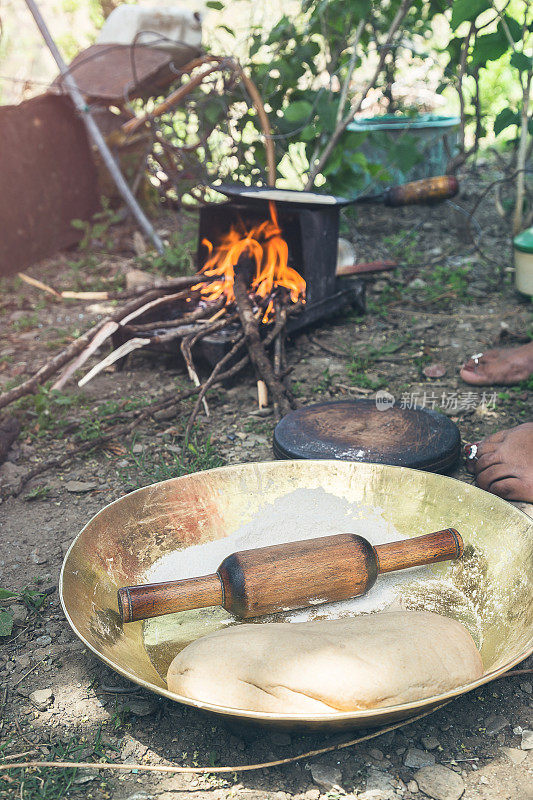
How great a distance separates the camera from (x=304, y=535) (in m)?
1.93

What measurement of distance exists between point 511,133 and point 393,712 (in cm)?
829

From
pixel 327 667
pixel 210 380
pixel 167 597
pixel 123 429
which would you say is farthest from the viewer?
pixel 210 380

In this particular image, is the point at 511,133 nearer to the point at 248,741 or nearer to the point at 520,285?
the point at 520,285

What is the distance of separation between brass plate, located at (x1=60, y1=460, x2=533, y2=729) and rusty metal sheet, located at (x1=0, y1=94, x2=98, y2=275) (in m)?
4.37

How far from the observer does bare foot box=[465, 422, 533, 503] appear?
7.49ft

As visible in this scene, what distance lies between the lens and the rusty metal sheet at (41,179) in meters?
5.57

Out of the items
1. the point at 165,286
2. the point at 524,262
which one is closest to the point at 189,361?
the point at 165,286

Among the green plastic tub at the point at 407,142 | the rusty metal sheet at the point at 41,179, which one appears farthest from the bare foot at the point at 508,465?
the rusty metal sheet at the point at 41,179

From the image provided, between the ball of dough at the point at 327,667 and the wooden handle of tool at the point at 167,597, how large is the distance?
12cm

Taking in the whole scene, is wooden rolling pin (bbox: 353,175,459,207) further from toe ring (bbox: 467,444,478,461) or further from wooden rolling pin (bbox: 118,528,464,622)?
wooden rolling pin (bbox: 118,528,464,622)

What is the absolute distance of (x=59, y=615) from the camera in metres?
2.06

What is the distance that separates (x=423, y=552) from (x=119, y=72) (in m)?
5.25

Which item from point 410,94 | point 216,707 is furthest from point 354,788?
point 410,94

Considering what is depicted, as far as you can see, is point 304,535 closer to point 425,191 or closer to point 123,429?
point 123,429
